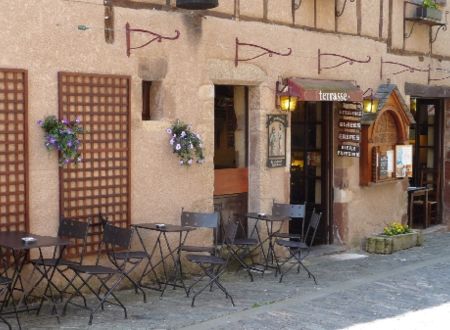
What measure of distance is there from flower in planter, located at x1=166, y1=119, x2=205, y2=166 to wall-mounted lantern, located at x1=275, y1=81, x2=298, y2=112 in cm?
166

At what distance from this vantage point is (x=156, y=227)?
762cm

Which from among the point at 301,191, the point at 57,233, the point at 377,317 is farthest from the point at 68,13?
the point at 301,191

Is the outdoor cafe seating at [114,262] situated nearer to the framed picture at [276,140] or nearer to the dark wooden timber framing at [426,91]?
the framed picture at [276,140]

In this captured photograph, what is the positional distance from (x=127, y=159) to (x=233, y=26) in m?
2.29

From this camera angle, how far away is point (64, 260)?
7098 mm

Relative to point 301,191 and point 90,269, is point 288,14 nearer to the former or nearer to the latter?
point 301,191

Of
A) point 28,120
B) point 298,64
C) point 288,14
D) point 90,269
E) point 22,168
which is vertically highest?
point 288,14

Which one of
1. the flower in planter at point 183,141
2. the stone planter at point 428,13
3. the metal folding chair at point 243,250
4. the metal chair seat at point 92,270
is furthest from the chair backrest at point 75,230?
the stone planter at point 428,13

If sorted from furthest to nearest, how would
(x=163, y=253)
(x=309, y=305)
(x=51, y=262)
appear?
(x=163, y=253)
(x=309, y=305)
(x=51, y=262)

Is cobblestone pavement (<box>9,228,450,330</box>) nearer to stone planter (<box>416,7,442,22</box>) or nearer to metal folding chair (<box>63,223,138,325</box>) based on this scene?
metal folding chair (<box>63,223,138,325</box>)

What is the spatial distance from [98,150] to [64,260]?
1198mm

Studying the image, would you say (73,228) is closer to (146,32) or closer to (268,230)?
(146,32)

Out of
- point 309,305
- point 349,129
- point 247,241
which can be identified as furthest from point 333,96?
point 309,305

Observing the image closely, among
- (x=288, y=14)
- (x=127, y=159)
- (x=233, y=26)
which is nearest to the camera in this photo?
(x=127, y=159)
